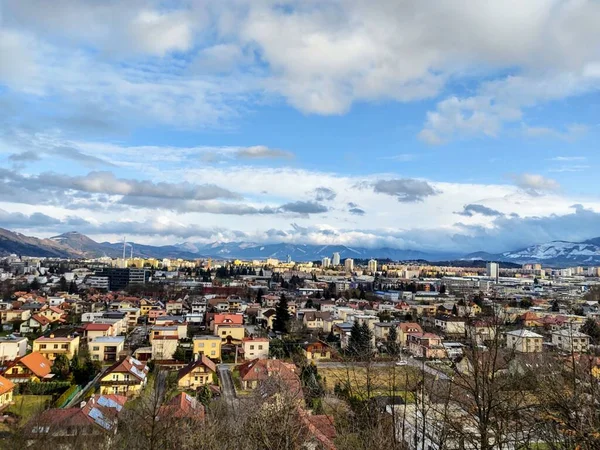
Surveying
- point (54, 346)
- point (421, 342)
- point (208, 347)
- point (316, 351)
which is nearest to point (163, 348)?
point (208, 347)

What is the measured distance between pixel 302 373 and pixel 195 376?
7.77ft

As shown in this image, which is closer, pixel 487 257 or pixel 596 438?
pixel 596 438

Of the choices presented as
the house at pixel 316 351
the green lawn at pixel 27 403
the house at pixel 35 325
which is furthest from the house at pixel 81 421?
the house at pixel 35 325

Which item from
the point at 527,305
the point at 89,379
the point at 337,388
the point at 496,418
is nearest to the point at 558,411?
the point at 496,418

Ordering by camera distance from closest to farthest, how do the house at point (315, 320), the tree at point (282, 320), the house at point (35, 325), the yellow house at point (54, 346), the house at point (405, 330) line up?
the yellow house at point (54, 346)
the house at point (405, 330)
the house at point (35, 325)
the tree at point (282, 320)
the house at point (315, 320)

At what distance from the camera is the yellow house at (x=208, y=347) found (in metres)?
12.1

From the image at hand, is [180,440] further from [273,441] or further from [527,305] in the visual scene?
[527,305]

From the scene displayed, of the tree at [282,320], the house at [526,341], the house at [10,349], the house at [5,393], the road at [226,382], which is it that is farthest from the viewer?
the tree at [282,320]

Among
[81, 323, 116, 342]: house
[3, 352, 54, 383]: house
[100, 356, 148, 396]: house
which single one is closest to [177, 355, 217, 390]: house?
[100, 356, 148, 396]: house

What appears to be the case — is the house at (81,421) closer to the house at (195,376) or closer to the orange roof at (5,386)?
the orange roof at (5,386)

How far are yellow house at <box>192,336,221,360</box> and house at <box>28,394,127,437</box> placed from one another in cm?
525

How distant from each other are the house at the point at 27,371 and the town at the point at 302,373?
0.03m

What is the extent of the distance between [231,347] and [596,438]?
12.2 meters

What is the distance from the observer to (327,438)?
509cm
